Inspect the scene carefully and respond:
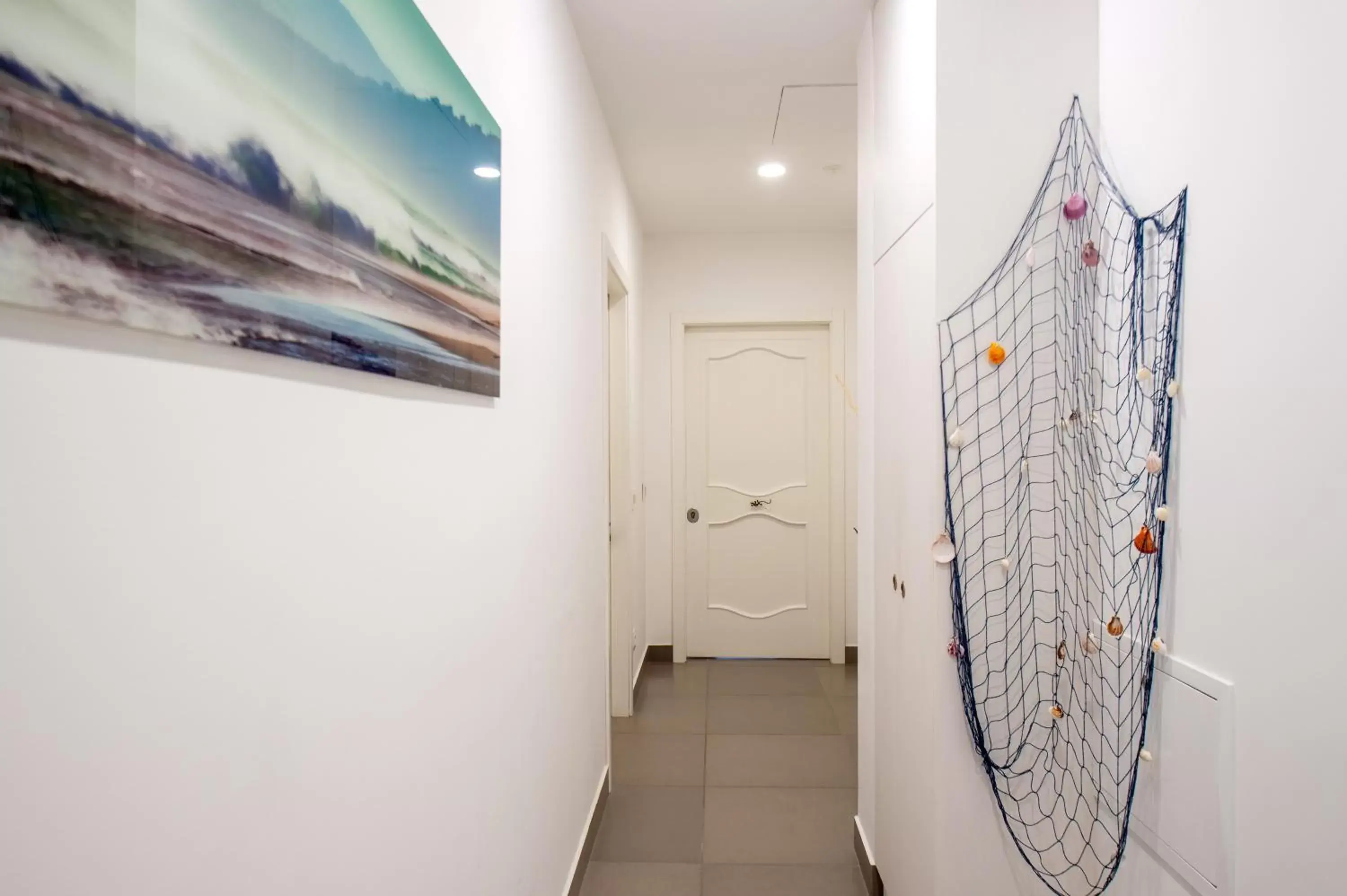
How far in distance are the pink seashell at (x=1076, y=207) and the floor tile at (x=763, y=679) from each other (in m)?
2.85

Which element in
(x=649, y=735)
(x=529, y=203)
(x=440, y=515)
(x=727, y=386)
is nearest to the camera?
(x=440, y=515)

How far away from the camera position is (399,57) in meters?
0.91

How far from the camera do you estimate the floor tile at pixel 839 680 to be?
12.4 ft

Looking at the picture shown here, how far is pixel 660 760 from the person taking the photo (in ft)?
9.77

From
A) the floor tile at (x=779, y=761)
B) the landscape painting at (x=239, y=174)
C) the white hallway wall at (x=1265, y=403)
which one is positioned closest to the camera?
the landscape painting at (x=239, y=174)

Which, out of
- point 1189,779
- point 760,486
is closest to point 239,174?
point 1189,779

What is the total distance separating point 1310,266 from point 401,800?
4.66ft

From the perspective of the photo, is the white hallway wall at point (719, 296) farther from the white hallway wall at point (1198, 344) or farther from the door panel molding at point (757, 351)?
the white hallway wall at point (1198, 344)

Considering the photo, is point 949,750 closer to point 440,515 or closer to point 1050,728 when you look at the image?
point 1050,728

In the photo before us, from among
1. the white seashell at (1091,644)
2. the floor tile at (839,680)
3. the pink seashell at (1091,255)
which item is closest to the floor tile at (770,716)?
the floor tile at (839,680)

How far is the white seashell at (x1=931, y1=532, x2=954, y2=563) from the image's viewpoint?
1486mm

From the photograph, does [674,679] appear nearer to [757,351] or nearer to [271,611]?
[757,351]

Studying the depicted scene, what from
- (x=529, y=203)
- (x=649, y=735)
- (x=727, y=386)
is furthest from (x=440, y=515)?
(x=727, y=386)

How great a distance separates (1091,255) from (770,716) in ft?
8.60
